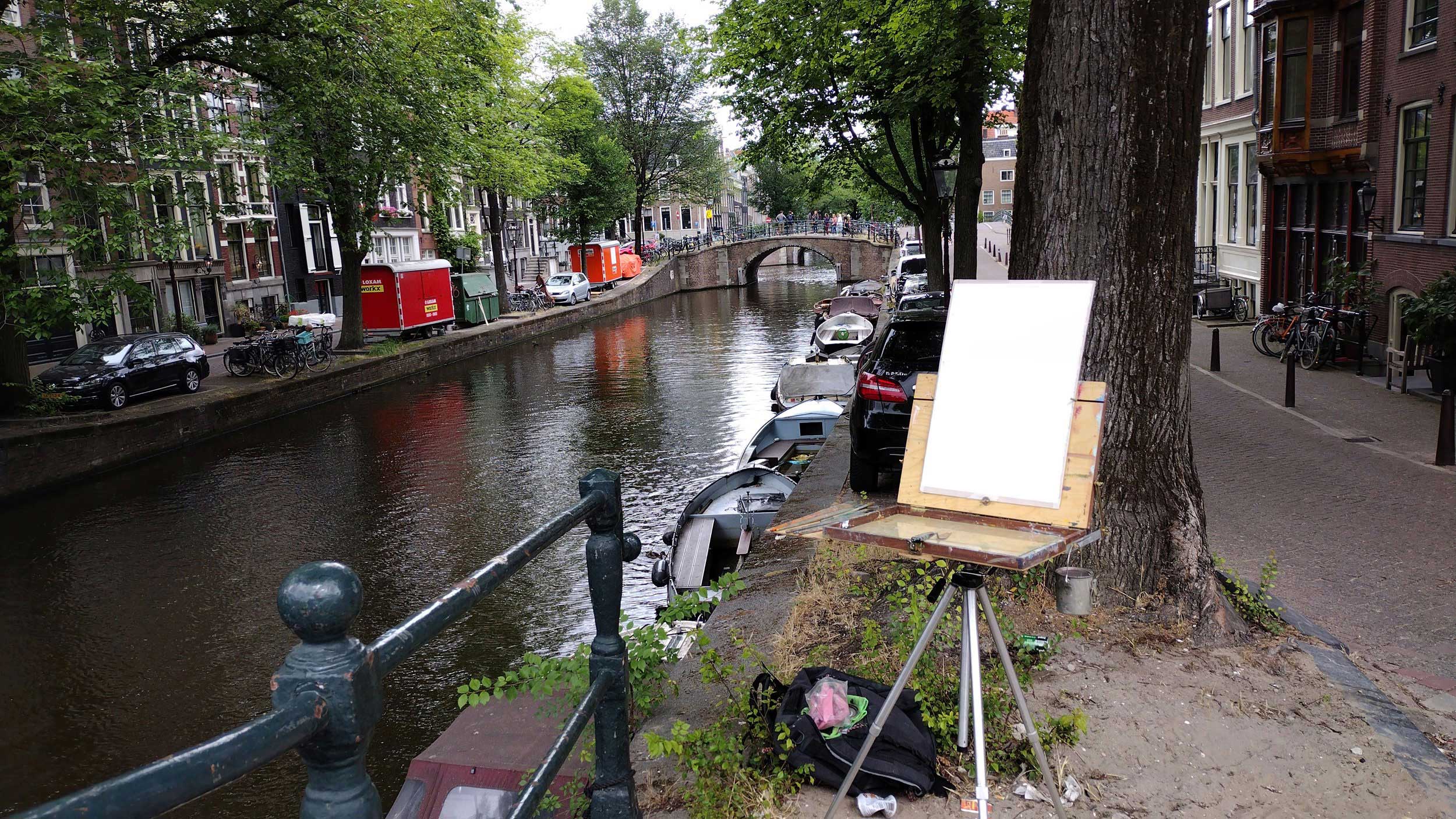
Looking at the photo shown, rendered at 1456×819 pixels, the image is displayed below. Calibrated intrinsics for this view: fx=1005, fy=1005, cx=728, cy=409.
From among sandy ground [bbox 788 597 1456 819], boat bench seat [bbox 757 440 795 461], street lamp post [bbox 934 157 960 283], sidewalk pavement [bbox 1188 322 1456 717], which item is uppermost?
street lamp post [bbox 934 157 960 283]

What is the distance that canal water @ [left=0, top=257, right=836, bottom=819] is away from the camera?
317 inches

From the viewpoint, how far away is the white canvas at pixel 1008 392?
3.66 meters

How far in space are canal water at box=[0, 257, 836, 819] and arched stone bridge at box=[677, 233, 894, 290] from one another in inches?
1478

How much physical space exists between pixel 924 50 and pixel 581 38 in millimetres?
43345

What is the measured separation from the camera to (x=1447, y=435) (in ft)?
33.5

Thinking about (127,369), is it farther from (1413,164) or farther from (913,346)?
(1413,164)

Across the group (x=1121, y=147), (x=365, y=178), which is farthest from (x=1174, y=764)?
(x=365, y=178)

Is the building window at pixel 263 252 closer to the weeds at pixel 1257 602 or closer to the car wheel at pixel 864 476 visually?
the car wheel at pixel 864 476

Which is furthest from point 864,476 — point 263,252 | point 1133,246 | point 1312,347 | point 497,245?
point 263,252

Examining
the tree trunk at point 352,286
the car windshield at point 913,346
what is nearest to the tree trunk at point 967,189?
the car windshield at point 913,346

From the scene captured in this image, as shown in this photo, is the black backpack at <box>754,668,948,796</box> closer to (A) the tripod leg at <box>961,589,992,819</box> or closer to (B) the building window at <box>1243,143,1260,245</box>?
(A) the tripod leg at <box>961,589,992,819</box>

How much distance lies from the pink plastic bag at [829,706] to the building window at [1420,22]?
17.4 m

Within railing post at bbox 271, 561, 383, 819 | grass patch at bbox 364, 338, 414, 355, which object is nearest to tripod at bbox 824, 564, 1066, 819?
railing post at bbox 271, 561, 383, 819

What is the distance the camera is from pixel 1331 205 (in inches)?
815
